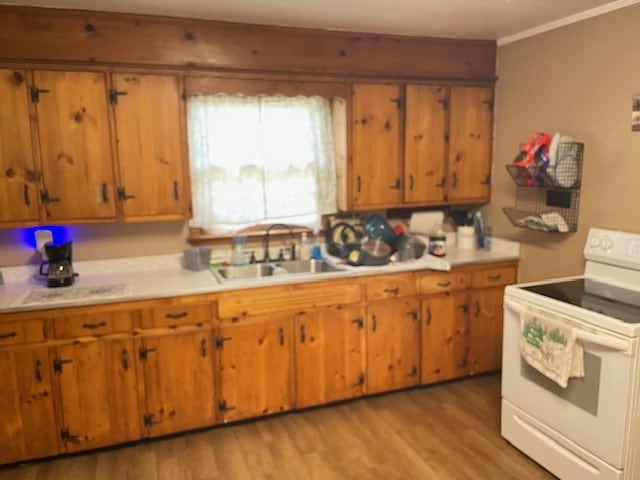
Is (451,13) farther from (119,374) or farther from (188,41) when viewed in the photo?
(119,374)

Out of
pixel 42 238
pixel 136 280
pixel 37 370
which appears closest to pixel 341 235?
pixel 136 280

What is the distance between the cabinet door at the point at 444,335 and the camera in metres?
3.36

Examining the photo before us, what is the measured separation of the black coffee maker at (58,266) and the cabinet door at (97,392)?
409 mm

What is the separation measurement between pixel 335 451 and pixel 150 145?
201 cm

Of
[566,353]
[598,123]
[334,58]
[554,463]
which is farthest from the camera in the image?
[334,58]

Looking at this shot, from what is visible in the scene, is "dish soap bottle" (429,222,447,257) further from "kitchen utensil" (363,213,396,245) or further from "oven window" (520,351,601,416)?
"oven window" (520,351,601,416)

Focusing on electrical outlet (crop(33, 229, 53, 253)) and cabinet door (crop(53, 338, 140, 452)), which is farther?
electrical outlet (crop(33, 229, 53, 253))

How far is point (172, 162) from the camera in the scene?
2957 millimetres

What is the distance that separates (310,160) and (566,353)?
1.98 m

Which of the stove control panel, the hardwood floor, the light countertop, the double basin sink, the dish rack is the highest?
the dish rack

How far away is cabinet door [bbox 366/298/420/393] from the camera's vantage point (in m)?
3.22

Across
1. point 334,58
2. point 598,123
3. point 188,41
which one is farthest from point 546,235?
point 188,41

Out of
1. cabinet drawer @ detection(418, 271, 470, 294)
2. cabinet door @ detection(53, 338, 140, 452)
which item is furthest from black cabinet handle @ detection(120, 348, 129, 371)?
cabinet drawer @ detection(418, 271, 470, 294)

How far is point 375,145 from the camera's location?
11.2ft
